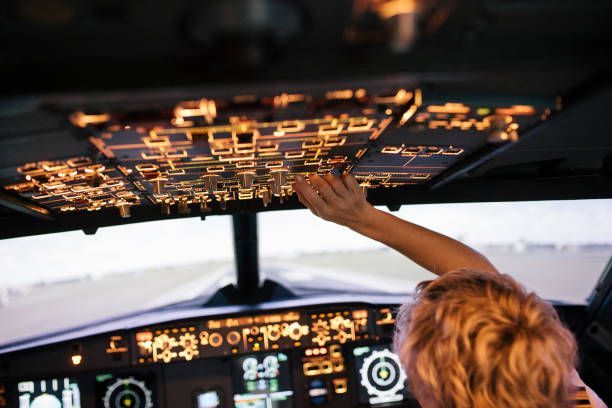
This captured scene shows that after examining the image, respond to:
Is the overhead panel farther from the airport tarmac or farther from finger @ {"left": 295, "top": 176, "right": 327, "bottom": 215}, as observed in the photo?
the airport tarmac

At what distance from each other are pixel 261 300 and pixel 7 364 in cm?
158

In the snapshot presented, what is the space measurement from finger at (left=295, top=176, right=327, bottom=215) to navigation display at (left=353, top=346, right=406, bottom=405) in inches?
80.4

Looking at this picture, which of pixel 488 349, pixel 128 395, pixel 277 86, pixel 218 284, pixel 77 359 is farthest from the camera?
pixel 218 284

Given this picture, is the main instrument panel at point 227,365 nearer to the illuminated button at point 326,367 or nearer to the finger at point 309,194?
the illuminated button at point 326,367

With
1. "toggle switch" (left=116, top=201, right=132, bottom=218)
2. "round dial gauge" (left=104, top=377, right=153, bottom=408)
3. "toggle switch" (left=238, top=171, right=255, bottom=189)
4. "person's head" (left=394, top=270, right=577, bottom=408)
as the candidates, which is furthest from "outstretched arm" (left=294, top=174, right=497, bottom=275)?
"round dial gauge" (left=104, top=377, right=153, bottom=408)

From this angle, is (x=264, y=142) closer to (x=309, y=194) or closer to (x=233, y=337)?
(x=309, y=194)

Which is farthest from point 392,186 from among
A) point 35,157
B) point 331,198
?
point 35,157

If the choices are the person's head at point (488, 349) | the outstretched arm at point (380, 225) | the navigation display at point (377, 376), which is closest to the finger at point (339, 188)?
the outstretched arm at point (380, 225)

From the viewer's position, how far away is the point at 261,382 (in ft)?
10.5

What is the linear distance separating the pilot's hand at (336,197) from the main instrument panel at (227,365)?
1.66 meters

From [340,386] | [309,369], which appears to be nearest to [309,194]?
[309,369]

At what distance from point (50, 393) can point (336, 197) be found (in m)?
2.58

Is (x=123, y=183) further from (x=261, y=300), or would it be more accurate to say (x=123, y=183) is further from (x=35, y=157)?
(x=261, y=300)

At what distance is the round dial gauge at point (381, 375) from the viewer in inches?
128
